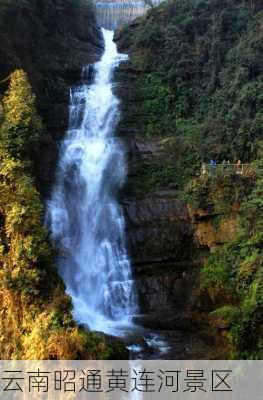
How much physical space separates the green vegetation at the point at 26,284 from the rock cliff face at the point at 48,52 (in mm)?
5250

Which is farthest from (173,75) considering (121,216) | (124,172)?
(121,216)

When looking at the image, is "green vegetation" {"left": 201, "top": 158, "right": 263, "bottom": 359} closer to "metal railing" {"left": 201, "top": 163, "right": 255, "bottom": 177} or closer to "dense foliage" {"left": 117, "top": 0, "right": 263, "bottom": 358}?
"dense foliage" {"left": 117, "top": 0, "right": 263, "bottom": 358}

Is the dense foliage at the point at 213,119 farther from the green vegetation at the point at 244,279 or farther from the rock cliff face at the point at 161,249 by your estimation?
the rock cliff face at the point at 161,249

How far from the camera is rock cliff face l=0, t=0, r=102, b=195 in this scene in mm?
24547

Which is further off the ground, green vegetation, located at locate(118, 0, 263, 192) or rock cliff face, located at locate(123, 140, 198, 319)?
green vegetation, located at locate(118, 0, 263, 192)

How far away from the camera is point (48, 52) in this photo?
30.3 m

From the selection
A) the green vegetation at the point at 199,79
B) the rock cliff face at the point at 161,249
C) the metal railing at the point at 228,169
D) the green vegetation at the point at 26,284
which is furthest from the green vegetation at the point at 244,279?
the green vegetation at the point at 26,284

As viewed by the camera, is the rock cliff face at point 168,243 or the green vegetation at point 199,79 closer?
the rock cliff face at point 168,243

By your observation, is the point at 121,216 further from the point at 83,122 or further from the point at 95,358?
the point at 95,358

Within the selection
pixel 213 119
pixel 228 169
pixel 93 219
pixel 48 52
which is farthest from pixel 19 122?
pixel 48 52

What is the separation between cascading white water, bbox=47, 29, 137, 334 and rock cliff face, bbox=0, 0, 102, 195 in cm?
69

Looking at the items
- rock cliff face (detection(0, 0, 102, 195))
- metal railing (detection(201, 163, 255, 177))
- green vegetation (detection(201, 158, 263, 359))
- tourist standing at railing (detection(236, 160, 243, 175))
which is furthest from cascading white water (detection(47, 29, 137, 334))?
tourist standing at railing (detection(236, 160, 243, 175))

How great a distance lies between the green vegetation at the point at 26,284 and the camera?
13.8 m

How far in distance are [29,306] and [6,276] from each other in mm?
1153
